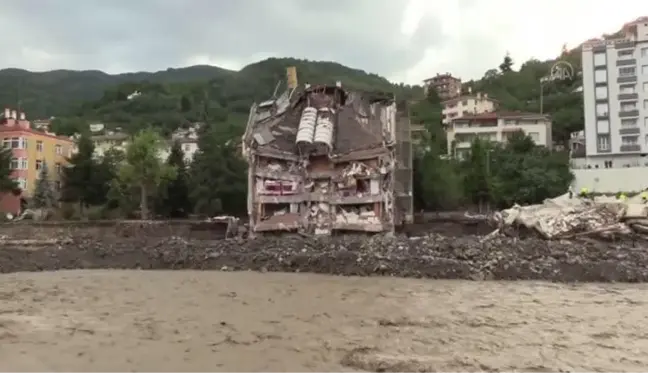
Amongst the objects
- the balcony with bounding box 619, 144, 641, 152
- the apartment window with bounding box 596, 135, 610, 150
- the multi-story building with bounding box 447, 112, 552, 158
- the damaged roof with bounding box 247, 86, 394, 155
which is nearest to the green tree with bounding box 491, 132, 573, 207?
the apartment window with bounding box 596, 135, 610, 150

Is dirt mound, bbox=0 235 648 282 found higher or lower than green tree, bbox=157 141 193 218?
lower

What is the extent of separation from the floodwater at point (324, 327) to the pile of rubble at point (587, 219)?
6.51 metres

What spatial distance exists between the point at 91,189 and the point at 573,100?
6510 centimetres

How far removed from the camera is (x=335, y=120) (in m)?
33.0

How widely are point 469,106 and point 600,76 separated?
29769 millimetres

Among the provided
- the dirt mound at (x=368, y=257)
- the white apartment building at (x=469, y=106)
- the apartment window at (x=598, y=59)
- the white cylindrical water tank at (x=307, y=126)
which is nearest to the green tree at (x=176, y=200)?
Answer: the white cylindrical water tank at (x=307, y=126)

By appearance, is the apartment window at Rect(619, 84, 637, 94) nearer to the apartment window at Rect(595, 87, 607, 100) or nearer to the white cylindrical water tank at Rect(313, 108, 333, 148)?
the apartment window at Rect(595, 87, 607, 100)

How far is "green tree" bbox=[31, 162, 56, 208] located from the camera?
53156 mm

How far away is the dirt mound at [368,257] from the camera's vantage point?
66.1 ft

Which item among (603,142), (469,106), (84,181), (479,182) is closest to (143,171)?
(84,181)

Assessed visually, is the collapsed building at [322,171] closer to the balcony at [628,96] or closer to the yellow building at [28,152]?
the yellow building at [28,152]

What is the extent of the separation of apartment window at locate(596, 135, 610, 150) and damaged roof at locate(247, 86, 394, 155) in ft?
129

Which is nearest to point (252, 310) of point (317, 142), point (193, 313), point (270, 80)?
point (193, 313)

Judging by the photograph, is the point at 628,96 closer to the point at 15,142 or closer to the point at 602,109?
the point at 602,109
